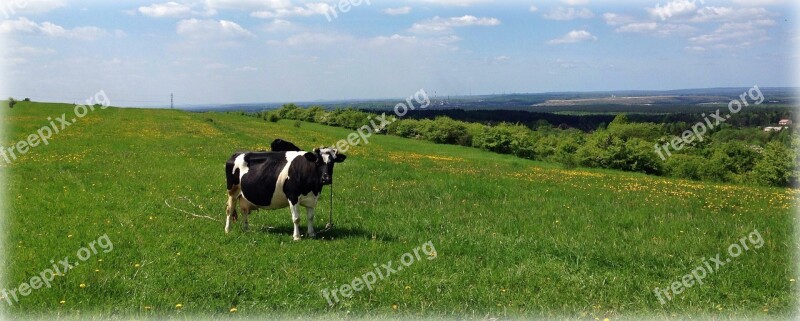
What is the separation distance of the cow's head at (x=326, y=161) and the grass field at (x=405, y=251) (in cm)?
123

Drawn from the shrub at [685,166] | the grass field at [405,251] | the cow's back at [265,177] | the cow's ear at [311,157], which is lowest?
the shrub at [685,166]

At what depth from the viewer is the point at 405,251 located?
394 inches

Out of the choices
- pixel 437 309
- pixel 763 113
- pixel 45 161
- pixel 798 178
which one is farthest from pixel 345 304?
pixel 763 113

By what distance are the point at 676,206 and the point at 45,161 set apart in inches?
902

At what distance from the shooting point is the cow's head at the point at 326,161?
1019 cm

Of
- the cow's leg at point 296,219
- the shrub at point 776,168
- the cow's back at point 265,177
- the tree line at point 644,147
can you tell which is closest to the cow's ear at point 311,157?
the cow's back at point 265,177

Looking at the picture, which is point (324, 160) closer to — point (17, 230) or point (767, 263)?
point (17, 230)

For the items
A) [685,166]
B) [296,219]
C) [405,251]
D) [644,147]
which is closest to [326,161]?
[296,219]

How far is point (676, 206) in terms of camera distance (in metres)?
15.4

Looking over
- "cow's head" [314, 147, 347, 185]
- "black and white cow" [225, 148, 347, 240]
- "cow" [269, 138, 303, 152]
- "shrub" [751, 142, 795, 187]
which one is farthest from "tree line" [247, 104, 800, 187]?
"cow's head" [314, 147, 347, 185]

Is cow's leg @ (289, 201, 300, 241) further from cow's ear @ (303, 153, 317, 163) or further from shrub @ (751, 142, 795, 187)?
shrub @ (751, 142, 795, 187)

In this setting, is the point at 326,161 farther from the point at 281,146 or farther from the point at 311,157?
the point at 281,146

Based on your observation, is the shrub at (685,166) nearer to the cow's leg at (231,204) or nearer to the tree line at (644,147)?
the tree line at (644,147)

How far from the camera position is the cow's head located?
1019cm
